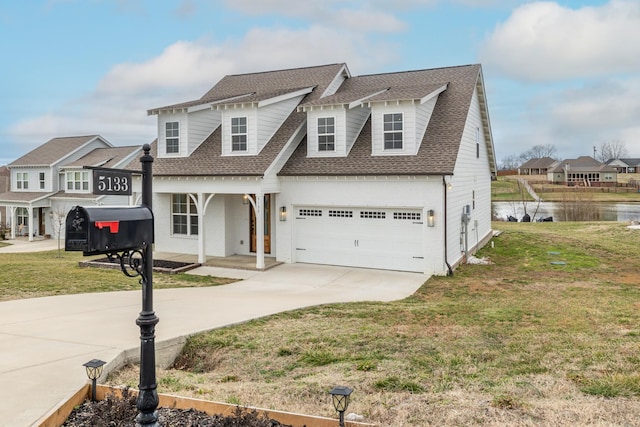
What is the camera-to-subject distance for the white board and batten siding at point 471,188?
1556 centimetres

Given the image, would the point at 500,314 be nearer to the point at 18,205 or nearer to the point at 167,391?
the point at 167,391

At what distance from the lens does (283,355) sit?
6758 millimetres

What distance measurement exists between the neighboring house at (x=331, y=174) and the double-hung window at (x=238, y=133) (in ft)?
0.13

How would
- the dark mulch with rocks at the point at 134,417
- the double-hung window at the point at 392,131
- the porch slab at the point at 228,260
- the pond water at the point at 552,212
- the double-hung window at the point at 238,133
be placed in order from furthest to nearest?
the pond water at the point at 552,212
the double-hung window at the point at 238,133
the porch slab at the point at 228,260
the double-hung window at the point at 392,131
the dark mulch with rocks at the point at 134,417

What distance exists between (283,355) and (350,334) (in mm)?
1377

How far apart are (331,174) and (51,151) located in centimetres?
2730

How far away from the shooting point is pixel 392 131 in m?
15.4

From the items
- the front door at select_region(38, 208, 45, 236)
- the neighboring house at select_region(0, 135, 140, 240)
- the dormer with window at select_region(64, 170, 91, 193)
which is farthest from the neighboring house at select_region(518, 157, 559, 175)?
the front door at select_region(38, 208, 45, 236)

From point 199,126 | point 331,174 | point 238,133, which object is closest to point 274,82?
point 199,126

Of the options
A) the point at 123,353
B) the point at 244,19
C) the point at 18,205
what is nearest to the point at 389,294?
the point at 123,353

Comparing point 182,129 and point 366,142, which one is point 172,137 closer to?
point 182,129

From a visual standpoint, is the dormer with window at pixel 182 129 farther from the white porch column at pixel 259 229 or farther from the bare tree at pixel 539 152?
the bare tree at pixel 539 152

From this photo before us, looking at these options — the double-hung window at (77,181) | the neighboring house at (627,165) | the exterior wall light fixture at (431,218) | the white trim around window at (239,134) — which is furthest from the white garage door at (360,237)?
the neighboring house at (627,165)

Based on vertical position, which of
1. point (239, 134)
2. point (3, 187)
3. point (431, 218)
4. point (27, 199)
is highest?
point (3, 187)
